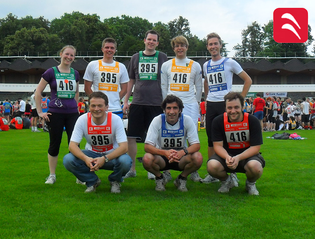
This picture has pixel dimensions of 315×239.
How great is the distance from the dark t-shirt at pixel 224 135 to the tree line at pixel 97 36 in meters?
60.6

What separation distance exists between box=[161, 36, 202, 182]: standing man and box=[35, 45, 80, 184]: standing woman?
1465 millimetres

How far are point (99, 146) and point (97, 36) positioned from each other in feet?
251

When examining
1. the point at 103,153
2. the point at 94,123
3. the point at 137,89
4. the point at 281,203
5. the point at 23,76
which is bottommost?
the point at 281,203

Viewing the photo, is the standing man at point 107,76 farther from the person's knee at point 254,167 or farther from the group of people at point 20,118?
the group of people at point 20,118

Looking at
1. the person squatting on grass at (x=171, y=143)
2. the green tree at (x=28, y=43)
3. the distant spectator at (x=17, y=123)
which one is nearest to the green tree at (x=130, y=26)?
the green tree at (x=28, y=43)

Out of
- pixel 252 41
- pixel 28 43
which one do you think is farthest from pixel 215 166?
pixel 252 41

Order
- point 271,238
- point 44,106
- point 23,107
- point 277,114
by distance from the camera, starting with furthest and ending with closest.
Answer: point 23,107 → point 277,114 → point 44,106 → point 271,238

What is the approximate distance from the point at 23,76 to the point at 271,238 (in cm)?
6026

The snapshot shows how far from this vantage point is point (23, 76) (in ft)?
191

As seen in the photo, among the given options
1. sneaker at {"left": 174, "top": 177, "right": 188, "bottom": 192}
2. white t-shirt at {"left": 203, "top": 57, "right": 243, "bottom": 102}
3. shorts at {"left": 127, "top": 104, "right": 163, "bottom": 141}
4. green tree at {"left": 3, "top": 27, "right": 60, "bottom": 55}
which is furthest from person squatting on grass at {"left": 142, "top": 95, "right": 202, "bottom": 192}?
green tree at {"left": 3, "top": 27, "right": 60, "bottom": 55}

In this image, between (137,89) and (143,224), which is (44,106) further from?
(143,224)

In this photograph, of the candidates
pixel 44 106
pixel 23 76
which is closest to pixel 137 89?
pixel 44 106

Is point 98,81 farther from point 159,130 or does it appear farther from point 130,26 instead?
point 130,26

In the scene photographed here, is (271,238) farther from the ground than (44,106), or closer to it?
closer to it
